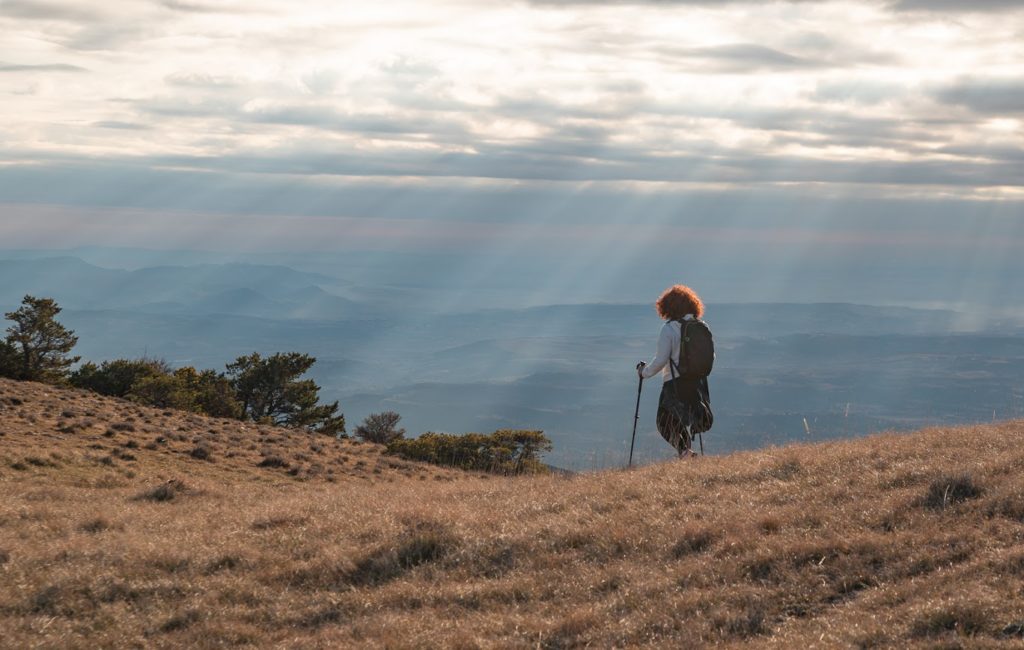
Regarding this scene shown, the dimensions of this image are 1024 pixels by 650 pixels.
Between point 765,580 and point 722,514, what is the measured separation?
2003 mm

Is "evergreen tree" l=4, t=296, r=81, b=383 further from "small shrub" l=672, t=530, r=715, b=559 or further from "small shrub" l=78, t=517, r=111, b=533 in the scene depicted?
"small shrub" l=672, t=530, r=715, b=559

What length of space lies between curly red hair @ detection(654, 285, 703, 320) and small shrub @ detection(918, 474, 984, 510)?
5.58 metres

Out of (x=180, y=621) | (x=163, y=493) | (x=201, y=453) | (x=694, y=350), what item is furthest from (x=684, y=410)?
(x=201, y=453)

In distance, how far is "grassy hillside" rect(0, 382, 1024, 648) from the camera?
21.9 ft

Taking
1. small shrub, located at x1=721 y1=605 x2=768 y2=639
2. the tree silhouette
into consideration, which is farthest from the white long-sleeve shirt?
the tree silhouette

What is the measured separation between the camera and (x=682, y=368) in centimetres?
1370

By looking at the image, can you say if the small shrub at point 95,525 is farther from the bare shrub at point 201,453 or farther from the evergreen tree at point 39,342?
the evergreen tree at point 39,342

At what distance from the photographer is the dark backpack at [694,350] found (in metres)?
13.7

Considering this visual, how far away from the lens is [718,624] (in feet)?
21.8

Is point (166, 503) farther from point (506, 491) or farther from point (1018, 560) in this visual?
point (1018, 560)

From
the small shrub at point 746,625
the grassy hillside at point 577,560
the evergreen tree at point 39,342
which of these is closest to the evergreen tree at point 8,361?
the evergreen tree at point 39,342

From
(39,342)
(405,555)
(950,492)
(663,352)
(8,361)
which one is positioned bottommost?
(405,555)

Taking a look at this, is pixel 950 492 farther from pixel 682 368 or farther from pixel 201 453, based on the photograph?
pixel 201 453

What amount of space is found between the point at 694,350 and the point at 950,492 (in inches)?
211
